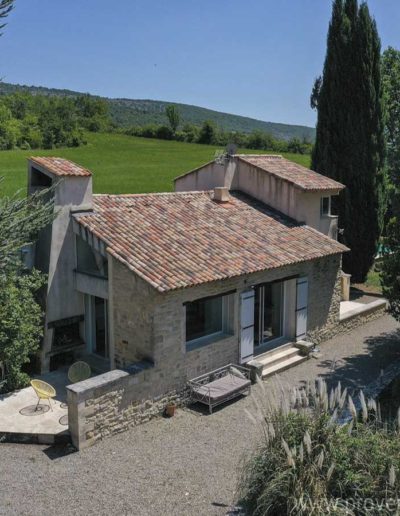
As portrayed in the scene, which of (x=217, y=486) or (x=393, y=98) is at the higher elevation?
(x=393, y=98)

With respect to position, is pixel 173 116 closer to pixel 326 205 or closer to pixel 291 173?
pixel 326 205

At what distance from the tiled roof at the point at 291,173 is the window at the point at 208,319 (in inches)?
237

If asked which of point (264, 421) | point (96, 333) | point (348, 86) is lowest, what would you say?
point (96, 333)

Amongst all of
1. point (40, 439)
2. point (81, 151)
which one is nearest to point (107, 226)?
point (40, 439)

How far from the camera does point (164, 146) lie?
7606 cm

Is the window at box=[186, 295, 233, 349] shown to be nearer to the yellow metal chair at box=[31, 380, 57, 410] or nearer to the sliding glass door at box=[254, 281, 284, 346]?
the sliding glass door at box=[254, 281, 284, 346]

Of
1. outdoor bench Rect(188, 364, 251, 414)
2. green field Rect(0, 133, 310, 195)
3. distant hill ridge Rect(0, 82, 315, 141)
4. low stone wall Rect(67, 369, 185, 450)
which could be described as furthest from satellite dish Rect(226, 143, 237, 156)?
distant hill ridge Rect(0, 82, 315, 141)

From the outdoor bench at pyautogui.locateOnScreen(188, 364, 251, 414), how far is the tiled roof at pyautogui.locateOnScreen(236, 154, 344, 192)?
24.6 ft

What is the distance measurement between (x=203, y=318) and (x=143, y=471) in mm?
5257

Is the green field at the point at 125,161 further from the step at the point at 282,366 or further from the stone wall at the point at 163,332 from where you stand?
the step at the point at 282,366

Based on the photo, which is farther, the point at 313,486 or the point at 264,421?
the point at 264,421

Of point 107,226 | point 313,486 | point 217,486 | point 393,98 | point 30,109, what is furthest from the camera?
point 30,109

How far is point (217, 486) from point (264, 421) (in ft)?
8.12

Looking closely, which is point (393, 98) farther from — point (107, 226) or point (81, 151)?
point (81, 151)
